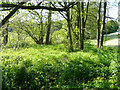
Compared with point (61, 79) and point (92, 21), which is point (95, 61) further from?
point (92, 21)

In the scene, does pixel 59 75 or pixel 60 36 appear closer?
pixel 59 75

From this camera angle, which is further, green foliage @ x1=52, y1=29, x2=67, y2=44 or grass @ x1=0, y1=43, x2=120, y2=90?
green foliage @ x1=52, y1=29, x2=67, y2=44

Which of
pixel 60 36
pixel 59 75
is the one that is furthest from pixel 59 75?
pixel 60 36

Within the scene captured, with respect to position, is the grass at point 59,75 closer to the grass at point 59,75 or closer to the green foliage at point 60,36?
the grass at point 59,75

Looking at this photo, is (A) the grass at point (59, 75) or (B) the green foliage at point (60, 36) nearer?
(A) the grass at point (59, 75)

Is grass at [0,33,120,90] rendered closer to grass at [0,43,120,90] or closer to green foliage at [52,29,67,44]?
grass at [0,43,120,90]

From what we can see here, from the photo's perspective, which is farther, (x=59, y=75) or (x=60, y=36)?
(x=60, y=36)

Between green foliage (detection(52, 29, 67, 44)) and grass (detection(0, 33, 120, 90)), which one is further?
green foliage (detection(52, 29, 67, 44))

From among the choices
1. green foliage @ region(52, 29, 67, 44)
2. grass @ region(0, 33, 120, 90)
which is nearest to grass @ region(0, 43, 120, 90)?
grass @ region(0, 33, 120, 90)

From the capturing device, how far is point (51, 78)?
17.5 ft

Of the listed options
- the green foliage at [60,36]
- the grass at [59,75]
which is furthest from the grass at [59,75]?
the green foliage at [60,36]

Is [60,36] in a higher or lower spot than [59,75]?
lower

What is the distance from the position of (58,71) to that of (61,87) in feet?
3.54

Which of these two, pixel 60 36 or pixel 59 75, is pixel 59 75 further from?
pixel 60 36
